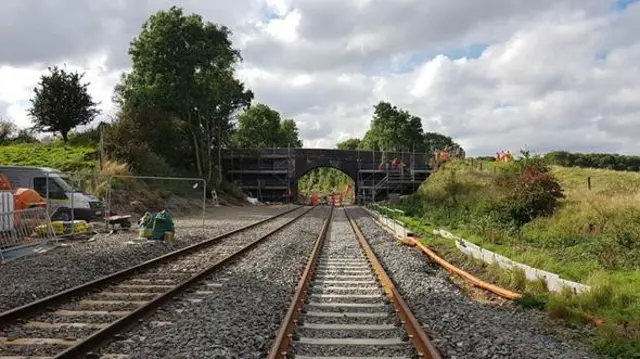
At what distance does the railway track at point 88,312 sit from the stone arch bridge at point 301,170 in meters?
52.2

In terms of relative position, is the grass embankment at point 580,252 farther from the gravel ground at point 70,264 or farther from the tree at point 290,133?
the tree at point 290,133

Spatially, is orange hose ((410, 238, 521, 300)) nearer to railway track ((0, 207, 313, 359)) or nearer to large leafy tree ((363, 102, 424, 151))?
railway track ((0, 207, 313, 359))

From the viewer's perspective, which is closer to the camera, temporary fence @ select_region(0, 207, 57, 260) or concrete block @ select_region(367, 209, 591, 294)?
concrete block @ select_region(367, 209, 591, 294)

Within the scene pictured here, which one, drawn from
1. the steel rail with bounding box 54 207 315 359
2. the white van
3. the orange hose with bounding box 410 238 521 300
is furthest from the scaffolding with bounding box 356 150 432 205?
the steel rail with bounding box 54 207 315 359

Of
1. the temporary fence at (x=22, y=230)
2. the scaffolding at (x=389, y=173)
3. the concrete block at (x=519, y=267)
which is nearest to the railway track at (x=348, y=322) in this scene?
the concrete block at (x=519, y=267)

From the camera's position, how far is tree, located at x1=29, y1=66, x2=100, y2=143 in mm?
46062

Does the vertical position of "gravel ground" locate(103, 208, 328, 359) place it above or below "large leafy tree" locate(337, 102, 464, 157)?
below

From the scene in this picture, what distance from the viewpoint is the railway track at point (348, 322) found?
636cm

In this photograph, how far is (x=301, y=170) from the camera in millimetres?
65812

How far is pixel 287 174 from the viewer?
65188mm

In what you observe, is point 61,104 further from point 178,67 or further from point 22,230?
point 22,230

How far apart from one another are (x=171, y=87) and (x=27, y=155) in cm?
1137

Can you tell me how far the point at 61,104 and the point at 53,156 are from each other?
27.6 feet

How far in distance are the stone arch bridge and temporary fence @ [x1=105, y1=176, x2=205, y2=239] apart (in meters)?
22.9
